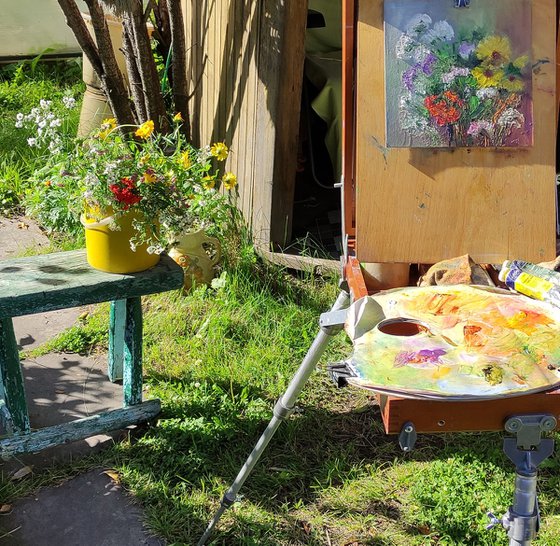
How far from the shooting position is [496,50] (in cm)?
274

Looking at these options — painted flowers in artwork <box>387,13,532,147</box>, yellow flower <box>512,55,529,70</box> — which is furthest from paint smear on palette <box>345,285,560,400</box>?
yellow flower <box>512,55,529,70</box>

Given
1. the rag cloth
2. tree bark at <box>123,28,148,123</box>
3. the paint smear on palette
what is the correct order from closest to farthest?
the paint smear on palette
the rag cloth
tree bark at <box>123,28,148,123</box>

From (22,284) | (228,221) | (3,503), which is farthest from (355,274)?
(228,221)

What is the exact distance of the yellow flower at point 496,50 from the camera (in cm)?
274

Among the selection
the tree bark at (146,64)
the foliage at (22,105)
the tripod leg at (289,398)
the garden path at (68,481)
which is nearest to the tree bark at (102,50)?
the tree bark at (146,64)

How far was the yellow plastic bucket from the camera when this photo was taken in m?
2.96

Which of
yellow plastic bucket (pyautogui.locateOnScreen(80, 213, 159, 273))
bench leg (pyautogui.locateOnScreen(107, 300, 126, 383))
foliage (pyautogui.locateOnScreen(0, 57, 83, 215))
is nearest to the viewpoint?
yellow plastic bucket (pyautogui.locateOnScreen(80, 213, 159, 273))

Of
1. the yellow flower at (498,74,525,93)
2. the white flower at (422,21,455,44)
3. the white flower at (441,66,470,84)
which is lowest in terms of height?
the yellow flower at (498,74,525,93)

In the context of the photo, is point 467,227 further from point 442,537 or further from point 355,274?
point 442,537

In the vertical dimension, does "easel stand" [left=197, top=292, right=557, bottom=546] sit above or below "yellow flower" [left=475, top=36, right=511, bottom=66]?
below

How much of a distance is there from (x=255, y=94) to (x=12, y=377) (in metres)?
2.20

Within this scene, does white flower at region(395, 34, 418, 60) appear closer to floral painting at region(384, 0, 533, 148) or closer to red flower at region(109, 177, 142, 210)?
floral painting at region(384, 0, 533, 148)

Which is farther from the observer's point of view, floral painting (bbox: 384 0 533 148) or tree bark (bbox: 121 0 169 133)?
tree bark (bbox: 121 0 169 133)

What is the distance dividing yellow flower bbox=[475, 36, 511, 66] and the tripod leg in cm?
100
